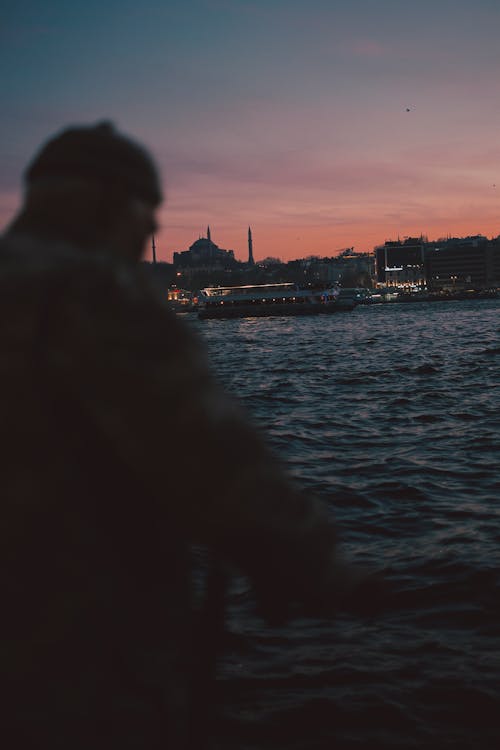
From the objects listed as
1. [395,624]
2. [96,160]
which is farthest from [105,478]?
[395,624]

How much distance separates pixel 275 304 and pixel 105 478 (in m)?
117

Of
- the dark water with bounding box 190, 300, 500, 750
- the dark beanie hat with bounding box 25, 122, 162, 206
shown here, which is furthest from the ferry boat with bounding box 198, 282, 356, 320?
the dark beanie hat with bounding box 25, 122, 162, 206

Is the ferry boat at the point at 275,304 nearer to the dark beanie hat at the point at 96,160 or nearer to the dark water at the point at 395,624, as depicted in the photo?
the dark water at the point at 395,624

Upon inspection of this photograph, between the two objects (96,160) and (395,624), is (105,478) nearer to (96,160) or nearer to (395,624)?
(96,160)

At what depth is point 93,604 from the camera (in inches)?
46.4

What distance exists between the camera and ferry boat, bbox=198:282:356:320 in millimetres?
113281

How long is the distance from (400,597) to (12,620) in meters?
4.65

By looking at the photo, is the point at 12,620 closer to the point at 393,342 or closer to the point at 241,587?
the point at 241,587

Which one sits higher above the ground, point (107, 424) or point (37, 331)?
point (37, 331)

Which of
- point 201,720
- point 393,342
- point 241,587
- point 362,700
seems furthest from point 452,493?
point 393,342

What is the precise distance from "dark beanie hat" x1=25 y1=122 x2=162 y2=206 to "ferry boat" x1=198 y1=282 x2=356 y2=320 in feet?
365

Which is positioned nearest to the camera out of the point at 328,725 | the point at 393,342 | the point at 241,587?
the point at 328,725

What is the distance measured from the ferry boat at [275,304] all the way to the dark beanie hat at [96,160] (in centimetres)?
11135

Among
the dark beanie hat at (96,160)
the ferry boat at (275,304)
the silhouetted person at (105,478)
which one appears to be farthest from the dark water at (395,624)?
the ferry boat at (275,304)
